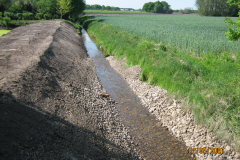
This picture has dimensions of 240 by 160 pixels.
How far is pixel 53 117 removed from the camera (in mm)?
6688

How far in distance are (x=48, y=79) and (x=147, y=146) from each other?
19.2 ft

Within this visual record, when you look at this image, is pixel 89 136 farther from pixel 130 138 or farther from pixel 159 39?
pixel 159 39

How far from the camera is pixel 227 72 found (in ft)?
30.9

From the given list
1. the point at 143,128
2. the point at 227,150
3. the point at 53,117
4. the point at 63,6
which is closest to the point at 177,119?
the point at 143,128

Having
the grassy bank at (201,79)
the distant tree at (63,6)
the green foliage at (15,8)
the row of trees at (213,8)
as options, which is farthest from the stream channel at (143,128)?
the row of trees at (213,8)

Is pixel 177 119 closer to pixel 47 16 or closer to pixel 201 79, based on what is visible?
pixel 201 79

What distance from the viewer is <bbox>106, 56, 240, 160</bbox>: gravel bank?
6637mm

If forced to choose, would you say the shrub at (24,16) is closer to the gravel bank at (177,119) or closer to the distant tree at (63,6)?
the distant tree at (63,6)

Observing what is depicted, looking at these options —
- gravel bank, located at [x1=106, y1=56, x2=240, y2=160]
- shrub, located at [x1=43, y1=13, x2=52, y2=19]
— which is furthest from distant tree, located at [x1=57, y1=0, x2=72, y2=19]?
gravel bank, located at [x1=106, y1=56, x2=240, y2=160]

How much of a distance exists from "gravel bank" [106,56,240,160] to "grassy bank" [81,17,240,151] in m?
0.28

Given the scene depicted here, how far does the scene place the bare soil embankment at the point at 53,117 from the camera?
505cm

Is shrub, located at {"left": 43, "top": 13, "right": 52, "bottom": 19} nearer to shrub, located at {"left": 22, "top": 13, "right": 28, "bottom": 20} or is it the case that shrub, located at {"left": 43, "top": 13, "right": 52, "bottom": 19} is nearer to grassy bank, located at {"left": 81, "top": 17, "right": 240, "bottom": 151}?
shrub, located at {"left": 22, "top": 13, "right": 28, "bottom": 20}

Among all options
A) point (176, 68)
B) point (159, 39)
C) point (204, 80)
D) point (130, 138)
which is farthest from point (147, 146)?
point (159, 39)

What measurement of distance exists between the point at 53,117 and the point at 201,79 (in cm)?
748
